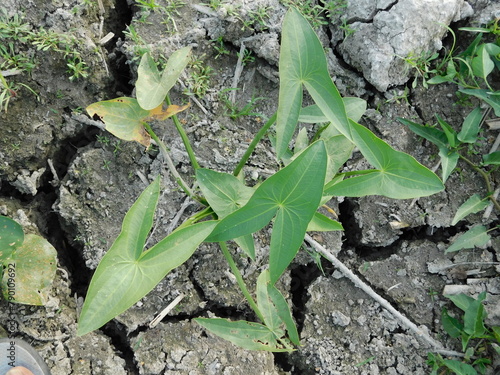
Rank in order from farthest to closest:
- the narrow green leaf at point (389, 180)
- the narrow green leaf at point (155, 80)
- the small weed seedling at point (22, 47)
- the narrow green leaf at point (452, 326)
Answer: the narrow green leaf at point (452, 326) → the small weed seedling at point (22, 47) → the narrow green leaf at point (155, 80) → the narrow green leaf at point (389, 180)

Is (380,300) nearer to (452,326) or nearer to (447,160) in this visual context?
(452,326)

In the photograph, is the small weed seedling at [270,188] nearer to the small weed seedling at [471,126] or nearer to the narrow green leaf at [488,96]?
the small weed seedling at [471,126]

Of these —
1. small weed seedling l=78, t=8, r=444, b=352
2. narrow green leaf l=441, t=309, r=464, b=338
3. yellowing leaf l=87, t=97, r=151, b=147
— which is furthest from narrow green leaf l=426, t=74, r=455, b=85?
yellowing leaf l=87, t=97, r=151, b=147

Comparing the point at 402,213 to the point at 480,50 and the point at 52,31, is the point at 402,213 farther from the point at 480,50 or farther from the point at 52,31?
the point at 52,31

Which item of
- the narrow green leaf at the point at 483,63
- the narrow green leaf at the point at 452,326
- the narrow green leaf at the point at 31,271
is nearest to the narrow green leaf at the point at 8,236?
the narrow green leaf at the point at 31,271

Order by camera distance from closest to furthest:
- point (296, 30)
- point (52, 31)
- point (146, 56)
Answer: point (296, 30)
point (146, 56)
point (52, 31)

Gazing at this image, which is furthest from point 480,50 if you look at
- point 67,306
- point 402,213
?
point 67,306

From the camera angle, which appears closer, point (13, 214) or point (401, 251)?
point (13, 214)

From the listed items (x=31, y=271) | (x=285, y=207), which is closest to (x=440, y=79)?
(x=285, y=207)
